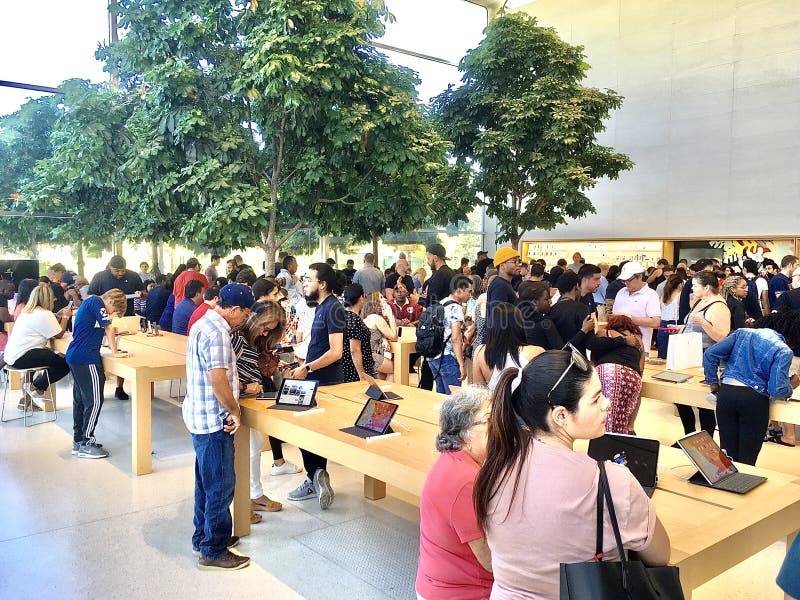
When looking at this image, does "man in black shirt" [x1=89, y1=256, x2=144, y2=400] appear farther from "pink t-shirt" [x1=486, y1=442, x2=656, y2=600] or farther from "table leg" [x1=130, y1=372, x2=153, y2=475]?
"pink t-shirt" [x1=486, y1=442, x2=656, y2=600]

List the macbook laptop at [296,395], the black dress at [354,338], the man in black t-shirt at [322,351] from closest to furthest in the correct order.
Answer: the macbook laptop at [296,395], the man in black t-shirt at [322,351], the black dress at [354,338]

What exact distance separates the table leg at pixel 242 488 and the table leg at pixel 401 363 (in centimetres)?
320

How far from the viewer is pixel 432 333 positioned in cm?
538

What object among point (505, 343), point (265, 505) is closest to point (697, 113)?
point (505, 343)

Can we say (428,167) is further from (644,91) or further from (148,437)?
(644,91)

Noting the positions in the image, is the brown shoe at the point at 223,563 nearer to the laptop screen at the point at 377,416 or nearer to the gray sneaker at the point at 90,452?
the laptop screen at the point at 377,416

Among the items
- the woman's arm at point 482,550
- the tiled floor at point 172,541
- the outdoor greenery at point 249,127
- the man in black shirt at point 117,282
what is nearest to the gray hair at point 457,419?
the woman's arm at point 482,550

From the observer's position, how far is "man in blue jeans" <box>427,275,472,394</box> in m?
5.35

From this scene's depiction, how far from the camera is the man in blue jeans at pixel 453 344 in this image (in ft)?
17.6

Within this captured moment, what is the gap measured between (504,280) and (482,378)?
1752mm

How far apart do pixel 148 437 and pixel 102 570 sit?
1.69 metres

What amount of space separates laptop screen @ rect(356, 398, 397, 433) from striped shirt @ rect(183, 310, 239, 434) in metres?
0.73

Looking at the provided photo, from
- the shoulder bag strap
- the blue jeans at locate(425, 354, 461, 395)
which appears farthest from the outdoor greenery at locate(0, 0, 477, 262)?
the shoulder bag strap

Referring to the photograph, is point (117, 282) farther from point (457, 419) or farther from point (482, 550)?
point (482, 550)
